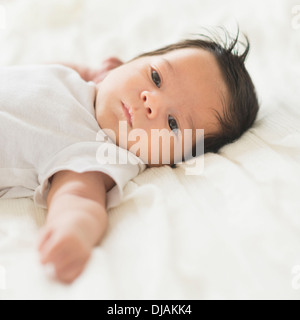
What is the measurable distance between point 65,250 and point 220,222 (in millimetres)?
298

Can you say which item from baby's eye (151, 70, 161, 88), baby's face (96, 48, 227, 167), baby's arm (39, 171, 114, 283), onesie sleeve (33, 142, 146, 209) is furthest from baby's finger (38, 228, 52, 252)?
baby's eye (151, 70, 161, 88)

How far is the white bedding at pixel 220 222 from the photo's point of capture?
66 cm

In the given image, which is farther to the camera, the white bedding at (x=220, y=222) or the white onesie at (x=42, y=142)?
the white onesie at (x=42, y=142)

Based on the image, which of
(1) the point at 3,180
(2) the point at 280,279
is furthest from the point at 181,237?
(1) the point at 3,180

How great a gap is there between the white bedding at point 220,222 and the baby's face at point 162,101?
9 centimetres

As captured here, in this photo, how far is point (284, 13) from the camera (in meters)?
1.32

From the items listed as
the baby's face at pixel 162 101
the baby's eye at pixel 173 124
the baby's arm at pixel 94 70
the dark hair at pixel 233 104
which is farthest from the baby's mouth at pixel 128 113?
→ the baby's arm at pixel 94 70

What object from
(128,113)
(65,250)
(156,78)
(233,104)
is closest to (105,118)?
(128,113)

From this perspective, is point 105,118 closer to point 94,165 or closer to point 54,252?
point 94,165

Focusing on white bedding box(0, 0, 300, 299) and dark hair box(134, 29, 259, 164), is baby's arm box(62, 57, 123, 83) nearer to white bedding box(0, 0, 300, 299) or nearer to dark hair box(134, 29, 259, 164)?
white bedding box(0, 0, 300, 299)

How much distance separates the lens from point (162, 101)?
3.44 ft

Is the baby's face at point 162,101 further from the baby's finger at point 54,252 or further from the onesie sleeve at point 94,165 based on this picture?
the baby's finger at point 54,252
